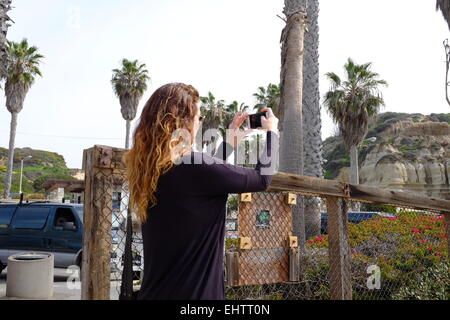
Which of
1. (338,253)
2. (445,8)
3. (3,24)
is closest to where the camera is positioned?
(338,253)

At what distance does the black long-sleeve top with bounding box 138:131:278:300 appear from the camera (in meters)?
1.54

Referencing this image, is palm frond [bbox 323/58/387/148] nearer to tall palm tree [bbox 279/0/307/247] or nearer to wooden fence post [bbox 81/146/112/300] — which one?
tall palm tree [bbox 279/0/307/247]

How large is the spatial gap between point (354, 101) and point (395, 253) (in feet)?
55.8

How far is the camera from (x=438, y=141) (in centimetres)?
4747

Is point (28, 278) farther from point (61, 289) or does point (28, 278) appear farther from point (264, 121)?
point (264, 121)

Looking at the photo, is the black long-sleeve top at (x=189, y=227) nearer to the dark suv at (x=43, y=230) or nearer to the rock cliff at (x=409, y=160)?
the dark suv at (x=43, y=230)

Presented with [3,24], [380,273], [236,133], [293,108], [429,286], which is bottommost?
[429,286]

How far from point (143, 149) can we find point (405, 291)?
17.3 feet

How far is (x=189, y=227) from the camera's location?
1.54m

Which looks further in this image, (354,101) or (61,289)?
(354,101)

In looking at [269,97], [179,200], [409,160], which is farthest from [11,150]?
[409,160]

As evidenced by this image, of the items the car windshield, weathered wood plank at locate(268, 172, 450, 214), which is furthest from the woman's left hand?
the car windshield
